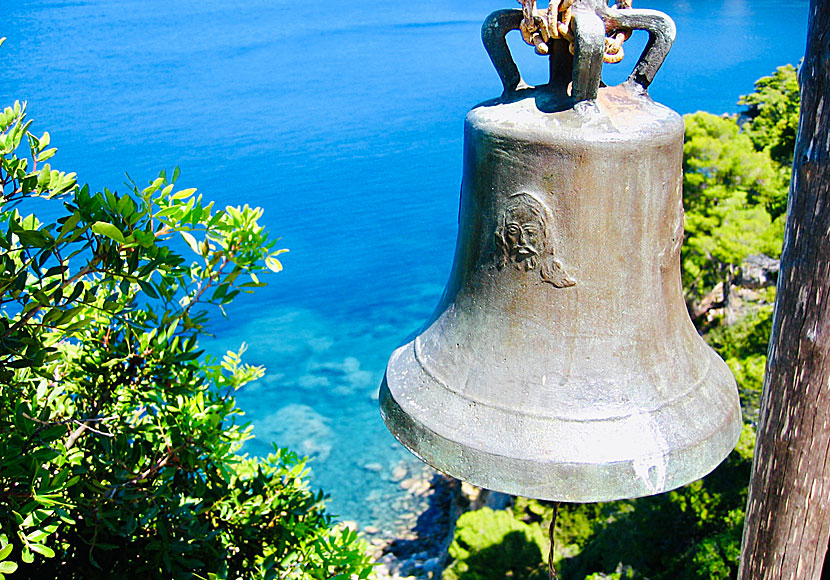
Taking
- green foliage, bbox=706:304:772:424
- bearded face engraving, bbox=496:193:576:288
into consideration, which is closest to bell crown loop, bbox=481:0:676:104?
bearded face engraving, bbox=496:193:576:288

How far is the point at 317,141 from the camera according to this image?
16266 mm

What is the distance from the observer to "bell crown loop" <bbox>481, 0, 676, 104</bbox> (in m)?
1.05

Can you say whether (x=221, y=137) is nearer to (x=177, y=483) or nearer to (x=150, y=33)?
(x=150, y=33)

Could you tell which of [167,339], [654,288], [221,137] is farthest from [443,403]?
[221,137]

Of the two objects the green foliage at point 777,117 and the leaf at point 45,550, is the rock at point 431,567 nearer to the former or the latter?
the leaf at point 45,550

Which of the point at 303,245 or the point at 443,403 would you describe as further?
the point at 303,245

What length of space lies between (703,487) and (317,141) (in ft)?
42.0

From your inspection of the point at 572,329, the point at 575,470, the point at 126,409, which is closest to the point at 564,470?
the point at 575,470

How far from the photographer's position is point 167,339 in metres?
2.14

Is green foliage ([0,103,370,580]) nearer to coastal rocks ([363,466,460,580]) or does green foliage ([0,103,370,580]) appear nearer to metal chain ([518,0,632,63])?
metal chain ([518,0,632,63])

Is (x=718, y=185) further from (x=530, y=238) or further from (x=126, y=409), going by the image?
(x=530, y=238)

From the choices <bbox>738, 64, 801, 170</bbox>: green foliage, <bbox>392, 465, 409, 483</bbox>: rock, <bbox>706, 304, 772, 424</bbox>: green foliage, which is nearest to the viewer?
<bbox>706, 304, 772, 424</bbox>: green foliage

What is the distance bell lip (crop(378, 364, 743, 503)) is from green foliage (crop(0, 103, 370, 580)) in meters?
0.73

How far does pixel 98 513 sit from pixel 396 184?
1383 cm
